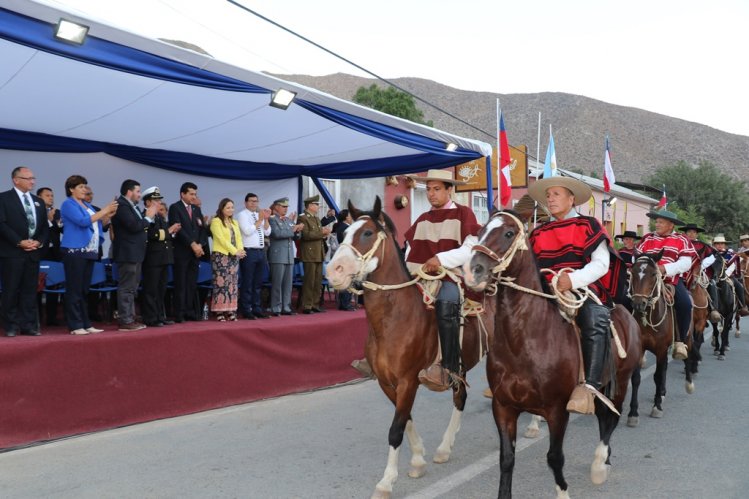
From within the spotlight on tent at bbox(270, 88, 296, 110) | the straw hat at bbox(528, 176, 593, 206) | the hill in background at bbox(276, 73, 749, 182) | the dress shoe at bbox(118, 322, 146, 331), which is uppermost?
the hill in background at bbox(276, 73, 749, 182)

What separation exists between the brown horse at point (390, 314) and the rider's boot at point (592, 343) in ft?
2.40

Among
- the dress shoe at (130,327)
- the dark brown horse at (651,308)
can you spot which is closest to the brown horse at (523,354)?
the dark brown horse at (651,308)

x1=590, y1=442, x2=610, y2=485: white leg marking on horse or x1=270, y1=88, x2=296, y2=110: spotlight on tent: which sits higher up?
x1=270, y1=88, x2=296, y2=110: spotlight on tent

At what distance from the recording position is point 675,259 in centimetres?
843

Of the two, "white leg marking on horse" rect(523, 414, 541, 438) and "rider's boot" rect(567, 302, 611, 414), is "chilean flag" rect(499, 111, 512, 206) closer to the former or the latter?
"white leg marking on horse" rect(523, 414, 541, 438)

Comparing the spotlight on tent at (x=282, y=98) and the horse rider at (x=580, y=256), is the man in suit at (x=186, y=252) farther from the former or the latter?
the horse rider at (x=580, y=256)

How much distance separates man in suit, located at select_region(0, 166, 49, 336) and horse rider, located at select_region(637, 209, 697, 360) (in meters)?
7.52

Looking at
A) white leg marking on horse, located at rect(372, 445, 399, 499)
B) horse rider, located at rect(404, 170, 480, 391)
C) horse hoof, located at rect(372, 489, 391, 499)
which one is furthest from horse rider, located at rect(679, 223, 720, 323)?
horse hoof, located at rect(372, 489, 391, 499)

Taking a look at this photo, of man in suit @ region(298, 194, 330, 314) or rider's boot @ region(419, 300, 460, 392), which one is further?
man in suit @ region(298, 194, 330, 314)

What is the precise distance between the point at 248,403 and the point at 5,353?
9.86 ft

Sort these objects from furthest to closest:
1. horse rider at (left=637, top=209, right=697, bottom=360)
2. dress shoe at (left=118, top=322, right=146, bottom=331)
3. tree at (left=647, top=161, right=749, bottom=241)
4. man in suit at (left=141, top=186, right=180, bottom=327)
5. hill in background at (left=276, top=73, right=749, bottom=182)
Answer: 1. hill in background at (left=276, top=73, right=749, bottom=182)
2. tree at (left=647, top=161, right=749, bottom=241)
3. horse rider at (left=637, top=209, right=697, bottom=360)
4. man in suit at (left=141, top=186, right=180, bottom=327)
5. dress shoe at (left=118, top=322, right=146, bottom=331)

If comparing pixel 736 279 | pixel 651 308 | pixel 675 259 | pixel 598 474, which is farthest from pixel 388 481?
pixel 736 279

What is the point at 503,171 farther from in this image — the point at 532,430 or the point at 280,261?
the point at 532,430

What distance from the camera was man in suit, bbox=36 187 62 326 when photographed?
8250 mm
